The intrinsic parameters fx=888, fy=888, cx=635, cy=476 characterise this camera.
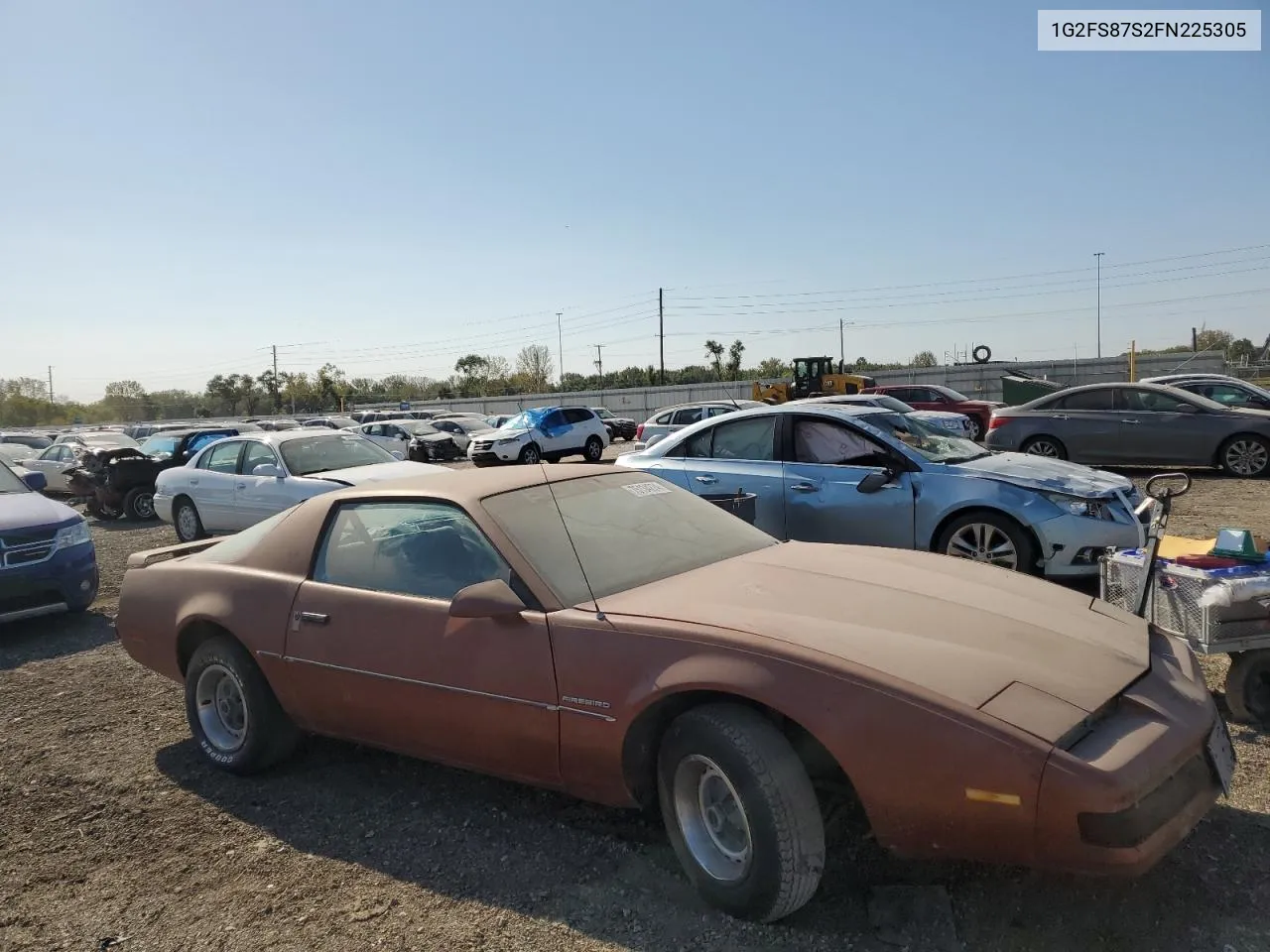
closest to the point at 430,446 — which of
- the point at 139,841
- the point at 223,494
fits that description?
the point at 223,494

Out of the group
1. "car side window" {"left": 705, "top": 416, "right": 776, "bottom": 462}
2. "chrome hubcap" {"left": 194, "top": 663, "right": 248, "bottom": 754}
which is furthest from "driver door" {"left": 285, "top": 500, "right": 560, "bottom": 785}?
"car side window" {"left": 705, "top": 416, "right": 776, "bottom": 462}

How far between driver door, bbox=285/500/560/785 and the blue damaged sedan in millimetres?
3386

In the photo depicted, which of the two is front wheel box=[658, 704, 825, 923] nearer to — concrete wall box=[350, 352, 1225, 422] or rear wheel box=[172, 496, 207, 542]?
rear wheel box=[172, 496, 207, 542]

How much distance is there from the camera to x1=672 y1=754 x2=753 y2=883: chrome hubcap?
2.71 meters

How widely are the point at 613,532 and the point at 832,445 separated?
3644mm

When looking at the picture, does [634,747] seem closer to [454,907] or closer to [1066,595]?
[454,907]

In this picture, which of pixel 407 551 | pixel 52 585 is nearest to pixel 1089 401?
pixel 407 551

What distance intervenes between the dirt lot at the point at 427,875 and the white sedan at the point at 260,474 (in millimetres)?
5428

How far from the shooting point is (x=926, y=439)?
22.9 feet

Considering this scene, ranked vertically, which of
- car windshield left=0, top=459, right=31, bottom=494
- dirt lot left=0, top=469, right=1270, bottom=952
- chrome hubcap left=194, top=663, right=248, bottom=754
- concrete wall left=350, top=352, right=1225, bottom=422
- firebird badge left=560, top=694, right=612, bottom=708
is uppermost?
concrete wall left=350, top=352, right=1225, bottom=422

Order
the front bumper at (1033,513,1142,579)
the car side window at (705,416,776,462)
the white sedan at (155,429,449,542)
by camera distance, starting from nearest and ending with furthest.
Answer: the front bumper at (1033,513,1142,579) → the car side window at (705,416,776,462) → the white sedan at (155,429,449,542)

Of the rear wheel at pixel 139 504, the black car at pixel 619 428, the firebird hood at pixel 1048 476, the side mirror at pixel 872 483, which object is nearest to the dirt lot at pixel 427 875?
the firebird hood at pixel 1048 476

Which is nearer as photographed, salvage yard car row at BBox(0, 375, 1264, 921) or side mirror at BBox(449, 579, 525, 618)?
salvage yard car row at BBox(0, 375, 1264, 921)

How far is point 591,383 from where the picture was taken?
84812mm
